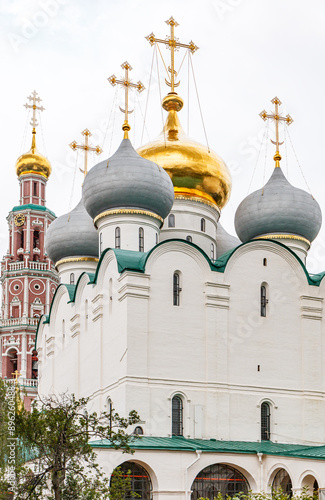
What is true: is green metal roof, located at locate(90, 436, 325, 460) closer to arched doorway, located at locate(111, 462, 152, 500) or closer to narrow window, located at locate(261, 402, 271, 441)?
narrow window, located at locate(261, 402, 271, 441)

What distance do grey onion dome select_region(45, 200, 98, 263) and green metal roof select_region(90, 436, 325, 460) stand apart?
9.08 metres

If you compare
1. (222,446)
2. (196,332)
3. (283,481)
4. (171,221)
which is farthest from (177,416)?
(171,221)

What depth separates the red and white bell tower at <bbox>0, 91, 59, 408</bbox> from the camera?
39.8 m

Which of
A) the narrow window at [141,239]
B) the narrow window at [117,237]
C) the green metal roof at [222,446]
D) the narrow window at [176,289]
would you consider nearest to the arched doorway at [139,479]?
the green metal roof at [222,446]

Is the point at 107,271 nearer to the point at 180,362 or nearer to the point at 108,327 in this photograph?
the point at 108,327

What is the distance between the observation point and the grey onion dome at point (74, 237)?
28.0 m

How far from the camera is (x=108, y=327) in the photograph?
22141mm

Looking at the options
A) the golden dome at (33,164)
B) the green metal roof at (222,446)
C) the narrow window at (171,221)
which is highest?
the golden dome at (33,164)

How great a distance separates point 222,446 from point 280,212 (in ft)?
25.7

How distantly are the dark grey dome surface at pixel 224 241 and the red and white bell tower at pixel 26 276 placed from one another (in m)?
13.2

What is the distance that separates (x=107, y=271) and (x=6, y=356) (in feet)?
62.0

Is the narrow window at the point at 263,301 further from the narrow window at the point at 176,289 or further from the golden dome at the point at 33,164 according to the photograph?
the golden dome at the point at 33,164

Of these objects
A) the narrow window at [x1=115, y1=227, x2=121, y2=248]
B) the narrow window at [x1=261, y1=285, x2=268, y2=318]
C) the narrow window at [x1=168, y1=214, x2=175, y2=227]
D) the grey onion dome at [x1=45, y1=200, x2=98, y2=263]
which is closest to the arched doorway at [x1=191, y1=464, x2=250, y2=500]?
the narrow window at [x1=261, y1=285, x2=268, y2=318]

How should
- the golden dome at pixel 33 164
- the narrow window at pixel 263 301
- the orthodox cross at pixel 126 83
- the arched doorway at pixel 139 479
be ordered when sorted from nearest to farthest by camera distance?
1. the arched doorway at pixel 139 479
2. the narrow window at pixel 263 301
3. the orthodox cross at pixel 126 83
4. the golden dome at pixel 33 164
